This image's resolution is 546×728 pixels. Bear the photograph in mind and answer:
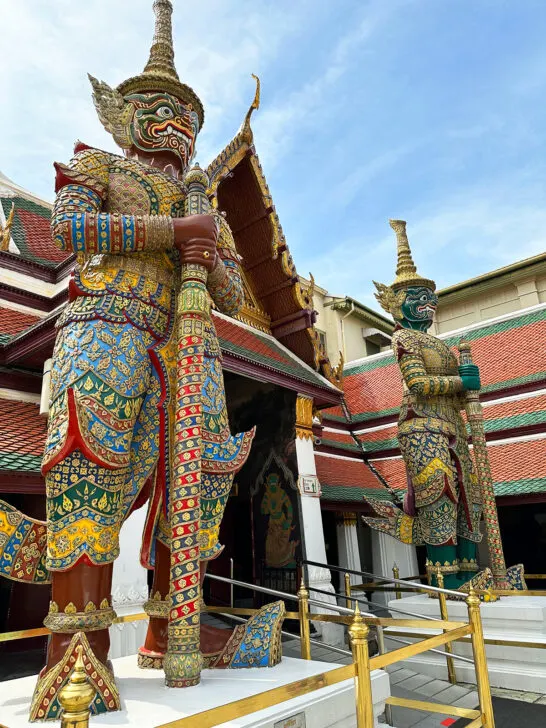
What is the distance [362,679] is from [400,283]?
16.7 feet

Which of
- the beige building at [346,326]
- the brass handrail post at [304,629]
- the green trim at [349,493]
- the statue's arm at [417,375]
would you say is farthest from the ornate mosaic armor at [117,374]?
the beige building at [346,326]

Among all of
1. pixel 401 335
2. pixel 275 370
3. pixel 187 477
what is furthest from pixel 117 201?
pixel 401 335

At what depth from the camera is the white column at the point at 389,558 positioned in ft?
30.8

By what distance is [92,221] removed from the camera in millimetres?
2592

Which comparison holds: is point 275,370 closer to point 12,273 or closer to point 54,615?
point 12,273

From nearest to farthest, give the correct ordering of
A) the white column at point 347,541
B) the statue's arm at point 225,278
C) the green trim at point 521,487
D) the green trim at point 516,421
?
the statue's arm at point 225,278 < the green trim at point 521,487 < the green trim at point 516,421 < the white column at point 347,541

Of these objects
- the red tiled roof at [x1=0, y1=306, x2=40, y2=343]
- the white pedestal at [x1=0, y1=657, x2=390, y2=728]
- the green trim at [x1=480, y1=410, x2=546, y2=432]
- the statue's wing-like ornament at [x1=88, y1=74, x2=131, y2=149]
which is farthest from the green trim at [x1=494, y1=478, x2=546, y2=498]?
the statue's wing-like ornament at [x1=88, y1=74, x2=131, y2=149]

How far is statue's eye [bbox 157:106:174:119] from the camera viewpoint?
10.2ft

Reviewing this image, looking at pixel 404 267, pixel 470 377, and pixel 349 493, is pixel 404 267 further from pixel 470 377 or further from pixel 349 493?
pixel 349 493

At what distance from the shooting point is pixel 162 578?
113 inches

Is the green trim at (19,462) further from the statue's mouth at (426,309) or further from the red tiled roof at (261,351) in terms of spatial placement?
the statue's mouth at (426,309)

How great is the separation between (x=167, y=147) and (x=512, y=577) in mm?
5663

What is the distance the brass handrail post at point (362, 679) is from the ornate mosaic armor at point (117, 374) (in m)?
0.88

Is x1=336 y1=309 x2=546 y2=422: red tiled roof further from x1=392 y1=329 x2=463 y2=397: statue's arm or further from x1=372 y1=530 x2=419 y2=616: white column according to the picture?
x1=392 y1=329 x2=463 y2=397: statue's arm
